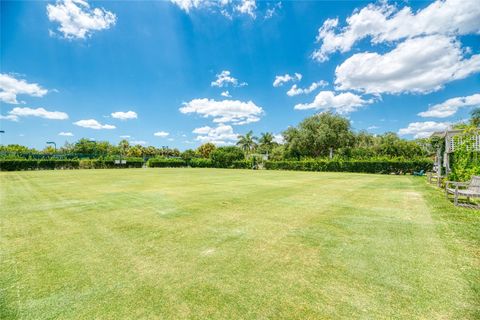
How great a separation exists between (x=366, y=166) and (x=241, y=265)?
962 inches

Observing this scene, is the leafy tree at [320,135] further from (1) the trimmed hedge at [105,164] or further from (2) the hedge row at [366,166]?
(1) the trimmed hedge at [105,164]

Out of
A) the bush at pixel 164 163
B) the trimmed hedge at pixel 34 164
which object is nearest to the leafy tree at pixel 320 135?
the bush at pixel 164 163

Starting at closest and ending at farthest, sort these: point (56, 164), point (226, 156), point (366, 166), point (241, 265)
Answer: point (241, 265) < point (366, 166) < point (56, 164) < point (226, 156)

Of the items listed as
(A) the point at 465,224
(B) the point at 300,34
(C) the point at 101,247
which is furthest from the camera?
(B) the point at 300,34

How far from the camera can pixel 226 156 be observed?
38.8 m

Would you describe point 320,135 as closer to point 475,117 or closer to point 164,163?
point 475,117

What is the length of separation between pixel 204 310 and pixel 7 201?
9437mm

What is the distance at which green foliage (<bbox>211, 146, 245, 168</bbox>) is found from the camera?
38.4m

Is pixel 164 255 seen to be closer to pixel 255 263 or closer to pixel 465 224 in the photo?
pixel 255 263

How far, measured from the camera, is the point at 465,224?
4.87 meters

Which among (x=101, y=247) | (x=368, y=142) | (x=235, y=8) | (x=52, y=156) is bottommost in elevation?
(x=101, y=247)

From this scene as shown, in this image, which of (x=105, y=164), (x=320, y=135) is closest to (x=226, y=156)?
(x=320, y=135)

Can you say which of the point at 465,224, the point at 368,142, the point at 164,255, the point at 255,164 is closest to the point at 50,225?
the point at 164,255

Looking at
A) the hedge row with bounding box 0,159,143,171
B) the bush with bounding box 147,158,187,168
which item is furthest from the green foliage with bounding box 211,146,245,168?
the hedge row with bounding box 0,159,143,171
